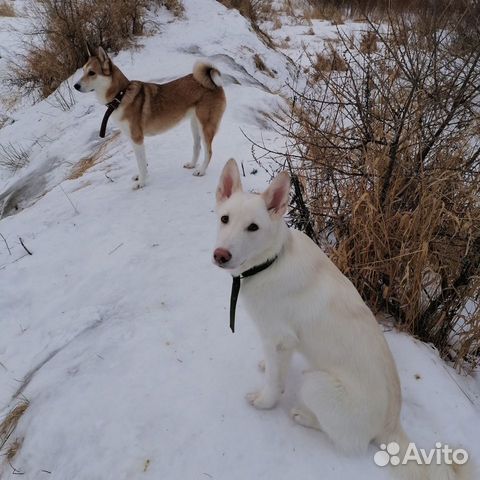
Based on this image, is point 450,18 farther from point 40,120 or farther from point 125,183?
point 40,120

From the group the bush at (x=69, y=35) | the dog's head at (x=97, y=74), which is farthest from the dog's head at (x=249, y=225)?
the bush at (x=69, y=35)

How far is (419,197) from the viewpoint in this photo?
263 cm

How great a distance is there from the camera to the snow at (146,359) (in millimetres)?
1903

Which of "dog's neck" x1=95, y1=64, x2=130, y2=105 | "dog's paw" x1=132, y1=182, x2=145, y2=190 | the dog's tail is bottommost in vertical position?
"dog's paw" x1=132, y1=182, x2=145, y2=190

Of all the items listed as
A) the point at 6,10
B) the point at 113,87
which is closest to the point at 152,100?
the point at 113,87

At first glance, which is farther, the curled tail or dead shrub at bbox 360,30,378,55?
dead shrub at bbox 360,30,378,55

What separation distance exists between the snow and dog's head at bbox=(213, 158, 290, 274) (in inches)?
30.2

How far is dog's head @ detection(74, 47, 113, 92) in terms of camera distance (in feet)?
13.4

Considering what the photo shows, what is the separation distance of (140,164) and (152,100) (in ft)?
2.22

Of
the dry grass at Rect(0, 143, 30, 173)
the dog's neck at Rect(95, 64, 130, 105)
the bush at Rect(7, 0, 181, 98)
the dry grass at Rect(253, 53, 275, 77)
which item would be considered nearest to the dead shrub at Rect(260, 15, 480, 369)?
the dog's neck at Rect(95, 64, 130, 105)

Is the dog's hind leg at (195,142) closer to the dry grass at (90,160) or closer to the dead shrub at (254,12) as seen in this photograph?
the dry grass at (90,160)

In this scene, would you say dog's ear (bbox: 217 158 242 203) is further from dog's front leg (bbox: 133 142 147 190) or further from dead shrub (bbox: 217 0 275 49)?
dead shrub (bbox: 217 0 275 49)

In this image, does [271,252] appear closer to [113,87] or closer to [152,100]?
[152,100]

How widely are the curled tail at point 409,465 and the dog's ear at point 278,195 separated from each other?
1070mm
